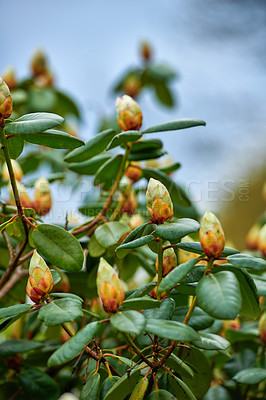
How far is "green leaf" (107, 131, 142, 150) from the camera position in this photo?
75cm

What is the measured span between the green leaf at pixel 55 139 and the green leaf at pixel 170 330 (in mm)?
265

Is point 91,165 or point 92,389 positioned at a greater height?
point 91,165

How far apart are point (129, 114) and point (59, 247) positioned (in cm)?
30

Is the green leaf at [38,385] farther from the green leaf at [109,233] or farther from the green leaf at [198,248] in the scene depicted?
the green leaf at [198,248]

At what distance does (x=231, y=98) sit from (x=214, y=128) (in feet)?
0.82

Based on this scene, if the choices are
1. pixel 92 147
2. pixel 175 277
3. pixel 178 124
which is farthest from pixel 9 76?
pixel 175 277

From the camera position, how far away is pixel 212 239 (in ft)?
1.75

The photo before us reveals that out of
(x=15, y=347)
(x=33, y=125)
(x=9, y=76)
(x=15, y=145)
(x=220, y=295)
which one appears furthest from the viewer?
(x=9, y=76)

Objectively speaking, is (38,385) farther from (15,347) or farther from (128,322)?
(128,322)

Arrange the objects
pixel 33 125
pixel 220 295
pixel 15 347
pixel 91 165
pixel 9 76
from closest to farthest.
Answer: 1. pixel 220 295
2. pixel 33 125
3. pixel 15 347
4. pixel 91 165
5. pixel 9 76

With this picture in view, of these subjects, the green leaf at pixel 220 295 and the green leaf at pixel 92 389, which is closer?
the green leaf at pixel 220 295

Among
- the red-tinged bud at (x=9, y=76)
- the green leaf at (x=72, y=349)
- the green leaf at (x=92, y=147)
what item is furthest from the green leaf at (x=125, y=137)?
the red-tinged bud at (x=9, y=76)

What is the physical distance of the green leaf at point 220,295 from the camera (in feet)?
1.51

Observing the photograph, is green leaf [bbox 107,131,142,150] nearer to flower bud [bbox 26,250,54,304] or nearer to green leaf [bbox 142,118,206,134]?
green leaf [bbox 142,118,206,134]
